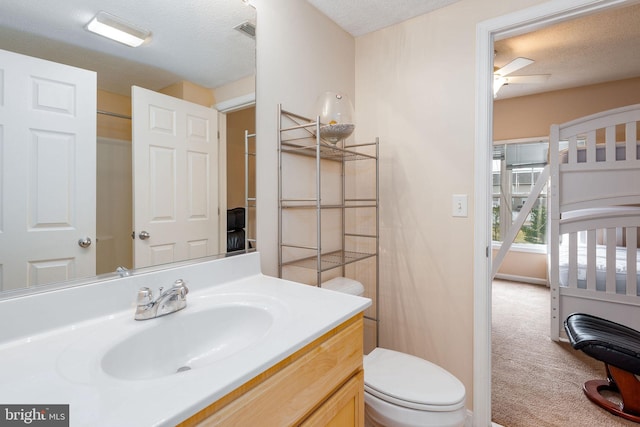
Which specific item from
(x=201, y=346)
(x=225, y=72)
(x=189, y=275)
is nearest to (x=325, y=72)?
(x=225, y=72)

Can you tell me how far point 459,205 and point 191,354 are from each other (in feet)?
4.52

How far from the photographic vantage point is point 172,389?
1.78 ft

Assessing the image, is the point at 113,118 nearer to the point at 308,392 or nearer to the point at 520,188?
the point at 308,392

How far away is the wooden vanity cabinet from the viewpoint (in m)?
0.59

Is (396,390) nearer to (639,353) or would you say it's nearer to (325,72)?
(639,353)

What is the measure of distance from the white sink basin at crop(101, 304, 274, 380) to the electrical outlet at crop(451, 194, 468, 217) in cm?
114

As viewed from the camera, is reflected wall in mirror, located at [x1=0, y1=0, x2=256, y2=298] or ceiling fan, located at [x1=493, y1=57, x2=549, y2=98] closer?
reflected wall in mirror, located at [x1=0, y1=0, x2=256, y2=298]

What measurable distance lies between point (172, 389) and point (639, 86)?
16.1 feet

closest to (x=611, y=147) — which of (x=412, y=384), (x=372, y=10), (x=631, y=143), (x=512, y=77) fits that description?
(x=631, y=143)

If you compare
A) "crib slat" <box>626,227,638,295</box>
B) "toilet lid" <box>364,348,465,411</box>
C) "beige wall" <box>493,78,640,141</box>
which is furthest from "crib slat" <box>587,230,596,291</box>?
"beige wall" <box>493,78,640,141</box>

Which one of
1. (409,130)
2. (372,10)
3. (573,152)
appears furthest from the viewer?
(573,152)

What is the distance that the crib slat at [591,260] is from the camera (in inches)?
94.0

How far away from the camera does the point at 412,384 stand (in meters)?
1.22

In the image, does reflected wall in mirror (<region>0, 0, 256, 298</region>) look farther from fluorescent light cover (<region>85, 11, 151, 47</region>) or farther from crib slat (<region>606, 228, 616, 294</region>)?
crib slat (<region>606, 228, 616, 294</region>)
